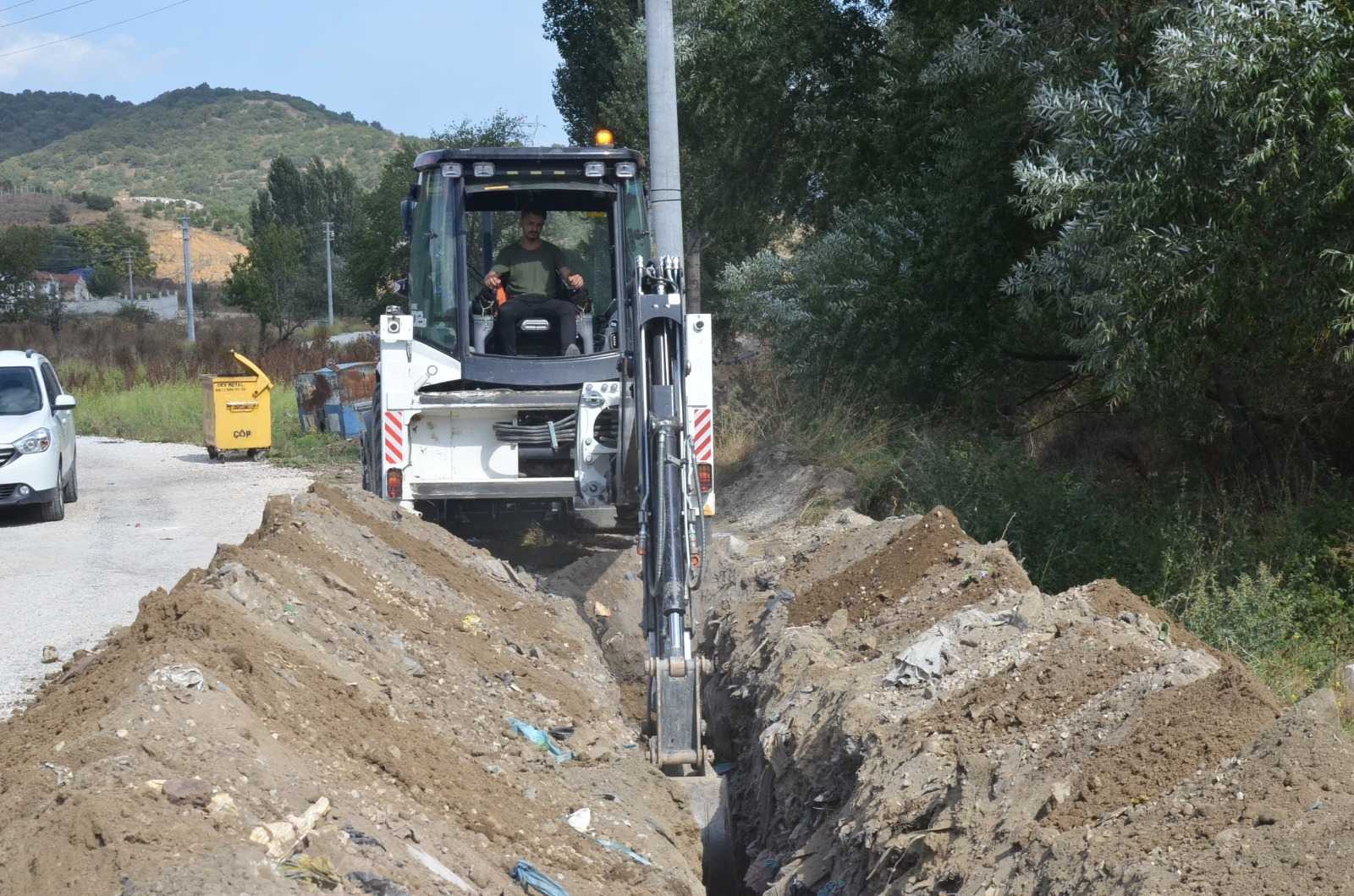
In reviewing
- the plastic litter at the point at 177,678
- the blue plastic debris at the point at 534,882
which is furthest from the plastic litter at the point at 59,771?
the blue plastic debris at the point at 534,882

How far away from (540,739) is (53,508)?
1096cm

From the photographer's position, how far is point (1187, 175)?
8.86 metres

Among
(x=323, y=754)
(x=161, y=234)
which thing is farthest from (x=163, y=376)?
(x=161, y=234)

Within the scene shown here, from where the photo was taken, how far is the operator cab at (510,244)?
33.2 ft

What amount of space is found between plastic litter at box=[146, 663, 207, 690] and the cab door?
11.2m

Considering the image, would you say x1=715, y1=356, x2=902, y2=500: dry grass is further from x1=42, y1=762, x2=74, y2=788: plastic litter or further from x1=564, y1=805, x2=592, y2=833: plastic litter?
x1=42, y1=762, x2=74, y2=788: plastic litter

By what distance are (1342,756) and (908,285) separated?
9156 millimetres

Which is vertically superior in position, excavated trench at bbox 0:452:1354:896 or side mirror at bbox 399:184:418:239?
side mirror at bbox 399:184:418:239

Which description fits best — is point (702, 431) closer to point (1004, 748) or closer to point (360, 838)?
point (1004, 748)

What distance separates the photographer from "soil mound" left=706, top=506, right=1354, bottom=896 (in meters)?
4.47

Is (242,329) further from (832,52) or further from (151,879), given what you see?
(151,879)

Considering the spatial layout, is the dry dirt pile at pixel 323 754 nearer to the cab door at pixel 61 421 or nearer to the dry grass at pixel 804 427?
the dry grass at pixel 804 427

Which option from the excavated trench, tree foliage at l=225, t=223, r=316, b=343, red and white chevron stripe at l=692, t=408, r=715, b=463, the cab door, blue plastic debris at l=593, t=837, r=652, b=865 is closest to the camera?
the excavated trench

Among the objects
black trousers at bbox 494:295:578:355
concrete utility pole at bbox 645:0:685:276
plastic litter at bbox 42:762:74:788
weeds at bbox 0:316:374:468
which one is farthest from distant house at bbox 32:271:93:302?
plastic litter at bbox 42:762:74:788
